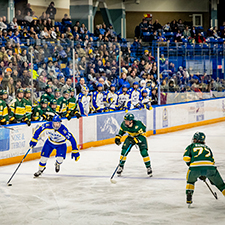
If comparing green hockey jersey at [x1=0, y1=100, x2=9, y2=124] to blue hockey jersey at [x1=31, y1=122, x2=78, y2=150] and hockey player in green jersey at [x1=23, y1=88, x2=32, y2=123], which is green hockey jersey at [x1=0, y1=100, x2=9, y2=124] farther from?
blue hockey jersey at [x1=31, y1=122, x2=78, y2=150]

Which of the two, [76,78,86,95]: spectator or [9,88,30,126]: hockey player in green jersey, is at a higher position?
[76,78,86,95]: spectator

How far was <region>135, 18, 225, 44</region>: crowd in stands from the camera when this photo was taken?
21288 mm

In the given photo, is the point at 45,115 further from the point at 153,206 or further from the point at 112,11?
the point at 112,11

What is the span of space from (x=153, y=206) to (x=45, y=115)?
15.6ft

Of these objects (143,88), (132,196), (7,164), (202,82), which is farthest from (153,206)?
(202,82)

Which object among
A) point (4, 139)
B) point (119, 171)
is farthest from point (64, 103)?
point (119, 171)

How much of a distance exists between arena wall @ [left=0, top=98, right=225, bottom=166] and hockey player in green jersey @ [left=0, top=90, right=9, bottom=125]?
20cm

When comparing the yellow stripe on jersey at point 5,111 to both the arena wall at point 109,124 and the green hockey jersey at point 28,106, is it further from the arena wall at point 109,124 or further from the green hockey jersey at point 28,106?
the green hockey jersey at point 28,106

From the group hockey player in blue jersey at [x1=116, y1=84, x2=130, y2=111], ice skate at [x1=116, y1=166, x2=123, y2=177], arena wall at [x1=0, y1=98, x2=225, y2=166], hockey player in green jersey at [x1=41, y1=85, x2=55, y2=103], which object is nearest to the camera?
ice skate at [x1=116, y1=166, x2=123, y2=177]

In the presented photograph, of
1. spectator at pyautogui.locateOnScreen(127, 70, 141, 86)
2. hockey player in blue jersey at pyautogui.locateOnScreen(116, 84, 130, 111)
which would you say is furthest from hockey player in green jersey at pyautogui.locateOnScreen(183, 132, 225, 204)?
spectator at pyautogui.locateOnScreen(127, 70, 141, 86)

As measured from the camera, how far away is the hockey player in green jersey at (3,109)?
9.93m

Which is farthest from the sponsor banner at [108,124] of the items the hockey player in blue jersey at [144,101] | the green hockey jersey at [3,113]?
the green hockey jersey at [3,113]

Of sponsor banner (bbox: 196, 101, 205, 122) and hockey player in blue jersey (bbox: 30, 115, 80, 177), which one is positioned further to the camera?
sponsor banner (bbox: 196, 101, 205, 122)

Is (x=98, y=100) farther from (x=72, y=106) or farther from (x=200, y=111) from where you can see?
(x=200, y=111)
